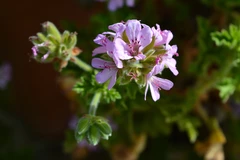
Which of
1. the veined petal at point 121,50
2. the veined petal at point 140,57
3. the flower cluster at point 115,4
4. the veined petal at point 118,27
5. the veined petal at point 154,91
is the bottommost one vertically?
the veined petal at point 154,91

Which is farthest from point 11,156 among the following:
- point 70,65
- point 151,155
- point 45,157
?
point 70,65

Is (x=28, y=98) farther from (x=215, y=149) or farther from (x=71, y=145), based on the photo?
(x=215, y=149)

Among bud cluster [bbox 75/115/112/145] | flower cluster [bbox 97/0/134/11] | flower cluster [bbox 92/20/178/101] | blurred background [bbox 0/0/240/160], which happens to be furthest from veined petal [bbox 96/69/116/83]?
blurred background [bbox 0/0/240/160]

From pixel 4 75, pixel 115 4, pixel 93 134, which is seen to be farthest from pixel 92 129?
pixel 4 75

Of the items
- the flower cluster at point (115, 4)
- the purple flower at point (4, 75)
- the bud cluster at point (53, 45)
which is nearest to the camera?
the bud cluster at point (53, 45)

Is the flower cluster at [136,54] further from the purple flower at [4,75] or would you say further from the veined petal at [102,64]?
the purple flower at [4,75]

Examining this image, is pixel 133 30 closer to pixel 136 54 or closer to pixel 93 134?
pixel 136 54

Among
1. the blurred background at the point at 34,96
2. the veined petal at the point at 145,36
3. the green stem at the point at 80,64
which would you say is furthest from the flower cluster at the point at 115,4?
the blurred background at the point at 34,96

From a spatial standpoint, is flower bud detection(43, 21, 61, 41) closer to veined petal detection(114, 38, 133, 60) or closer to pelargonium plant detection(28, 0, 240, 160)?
pelargonium plant detection(28, 0, 240, 160)
